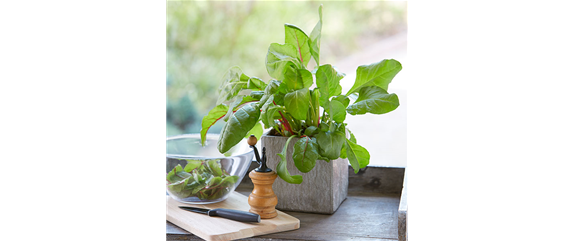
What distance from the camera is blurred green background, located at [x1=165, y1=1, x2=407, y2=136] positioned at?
146 inches

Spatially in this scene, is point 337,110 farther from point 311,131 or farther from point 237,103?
point 237,103

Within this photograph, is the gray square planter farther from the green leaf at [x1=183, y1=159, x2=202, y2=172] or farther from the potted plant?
the green leaf at [x1=183, y1=159, x2=202, y2=172]

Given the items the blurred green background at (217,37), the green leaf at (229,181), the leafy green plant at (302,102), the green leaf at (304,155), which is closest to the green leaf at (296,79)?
the leafy green plant at (302,102)

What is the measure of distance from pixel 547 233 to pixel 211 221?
0.52 m

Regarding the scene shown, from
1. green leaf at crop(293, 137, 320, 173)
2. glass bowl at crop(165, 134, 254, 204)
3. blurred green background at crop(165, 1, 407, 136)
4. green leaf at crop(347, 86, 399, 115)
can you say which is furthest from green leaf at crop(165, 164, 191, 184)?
blurred green background at crop(165, 1, 407, 136)

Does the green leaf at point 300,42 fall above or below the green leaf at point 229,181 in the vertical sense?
above

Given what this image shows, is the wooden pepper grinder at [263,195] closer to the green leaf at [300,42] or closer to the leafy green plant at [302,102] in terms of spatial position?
the leafy green plant at [302,102]

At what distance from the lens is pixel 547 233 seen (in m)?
0.28

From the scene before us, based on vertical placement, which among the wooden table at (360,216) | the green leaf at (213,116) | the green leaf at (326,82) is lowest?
the wooden table at (360,216)

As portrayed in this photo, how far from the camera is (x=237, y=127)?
2.20 feet

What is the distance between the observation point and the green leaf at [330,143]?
68 centimetres

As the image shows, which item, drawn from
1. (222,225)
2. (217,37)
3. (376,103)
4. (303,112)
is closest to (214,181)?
(222,225)
